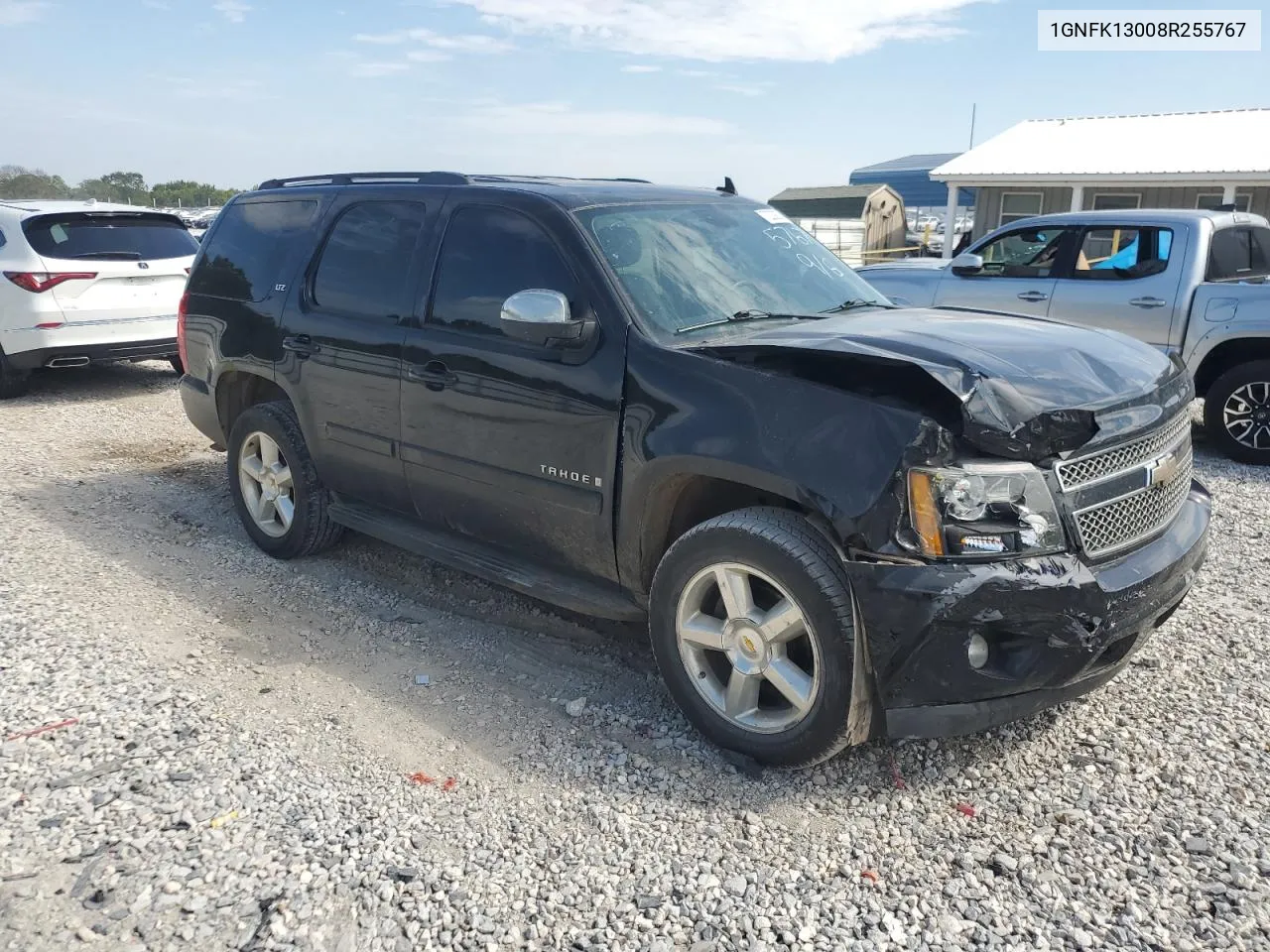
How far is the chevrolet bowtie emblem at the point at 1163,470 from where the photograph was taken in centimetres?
319

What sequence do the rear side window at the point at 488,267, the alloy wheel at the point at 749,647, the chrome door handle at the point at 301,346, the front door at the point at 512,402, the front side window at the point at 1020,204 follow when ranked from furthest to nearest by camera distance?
the front side window at the point at 1020,204 → the chrome door handle at the point at 301,346 → the rear side window at the point at 488,267 → the front door at the point at 512,402 → the alloy wheel at the point at 749,647

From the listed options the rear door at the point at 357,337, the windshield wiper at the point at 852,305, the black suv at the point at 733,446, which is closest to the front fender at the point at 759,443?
the black suv at the point at 733,446

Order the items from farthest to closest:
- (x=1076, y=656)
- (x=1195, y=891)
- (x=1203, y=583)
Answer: (x=1203, y=583)
(x=1076, y=656)
(x=1195, y=891)

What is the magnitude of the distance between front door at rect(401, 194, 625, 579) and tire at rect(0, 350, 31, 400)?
23.1 ft

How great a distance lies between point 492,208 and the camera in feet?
13.4

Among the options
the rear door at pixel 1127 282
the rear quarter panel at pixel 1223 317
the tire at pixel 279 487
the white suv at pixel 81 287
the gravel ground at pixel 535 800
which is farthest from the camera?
the white suv at pixel 81 287

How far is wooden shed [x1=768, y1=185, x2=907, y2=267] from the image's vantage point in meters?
31.0

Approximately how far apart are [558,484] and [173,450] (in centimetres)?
520

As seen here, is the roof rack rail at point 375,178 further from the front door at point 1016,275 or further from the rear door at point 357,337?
the front door at point 1016,275

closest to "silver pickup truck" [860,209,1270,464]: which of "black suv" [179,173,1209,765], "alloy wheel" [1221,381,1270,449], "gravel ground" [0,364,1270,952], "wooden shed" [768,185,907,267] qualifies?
"alloy wheel" [1221,381,1270,449]

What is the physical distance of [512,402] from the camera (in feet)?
12.6

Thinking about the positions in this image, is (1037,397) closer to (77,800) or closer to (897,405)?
(897,405)

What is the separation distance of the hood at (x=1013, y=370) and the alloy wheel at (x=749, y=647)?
2.41 feet

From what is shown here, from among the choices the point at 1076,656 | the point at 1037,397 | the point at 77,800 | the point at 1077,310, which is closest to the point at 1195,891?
the point at 1076,656
